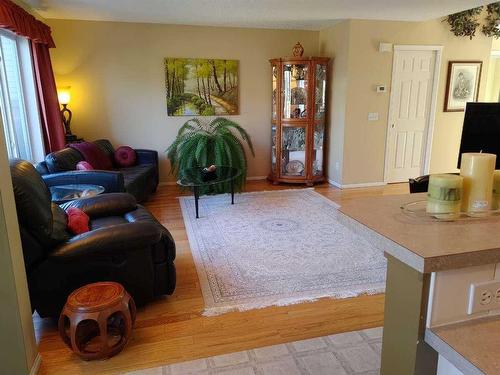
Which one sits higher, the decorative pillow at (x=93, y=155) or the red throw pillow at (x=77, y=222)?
the decorative pillow at (x=93, y=155)

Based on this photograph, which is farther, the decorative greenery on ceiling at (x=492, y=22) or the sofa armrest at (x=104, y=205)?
the decorative greenery on ceiling at (x=492, y=22)

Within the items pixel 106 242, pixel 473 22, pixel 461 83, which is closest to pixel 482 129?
pixel 106 242

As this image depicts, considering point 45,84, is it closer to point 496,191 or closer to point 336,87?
point 336,87

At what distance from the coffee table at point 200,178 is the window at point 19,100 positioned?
5.88 ft

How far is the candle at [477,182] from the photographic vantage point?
100 centimetres

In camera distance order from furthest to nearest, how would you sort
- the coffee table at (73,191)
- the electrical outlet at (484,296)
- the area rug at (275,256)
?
the coffee table at (73,191), the area rug at (275,256), the electrical outlet at (484,296)

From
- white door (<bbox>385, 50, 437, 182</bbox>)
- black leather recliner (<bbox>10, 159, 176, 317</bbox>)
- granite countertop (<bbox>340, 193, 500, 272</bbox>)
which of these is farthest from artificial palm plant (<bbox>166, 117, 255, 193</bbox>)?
granite countertop (<bbox>340, 193, 500, 272</bbox>)

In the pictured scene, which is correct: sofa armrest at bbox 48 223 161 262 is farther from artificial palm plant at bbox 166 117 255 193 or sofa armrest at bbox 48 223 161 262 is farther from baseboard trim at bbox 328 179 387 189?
baseboard trim at bbox 328 179 387 189

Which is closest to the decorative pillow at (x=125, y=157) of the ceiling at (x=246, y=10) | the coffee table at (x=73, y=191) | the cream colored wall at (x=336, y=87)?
the coffee table at (x=73, y=191)

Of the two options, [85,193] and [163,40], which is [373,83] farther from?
[85,193]

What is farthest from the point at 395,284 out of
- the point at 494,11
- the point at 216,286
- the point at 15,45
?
the point at 494,11

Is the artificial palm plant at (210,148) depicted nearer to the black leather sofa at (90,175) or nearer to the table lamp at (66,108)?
the black leather sofa at (90,175)

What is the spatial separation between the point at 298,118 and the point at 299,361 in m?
4.13

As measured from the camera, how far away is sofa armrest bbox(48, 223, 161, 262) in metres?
2.04
